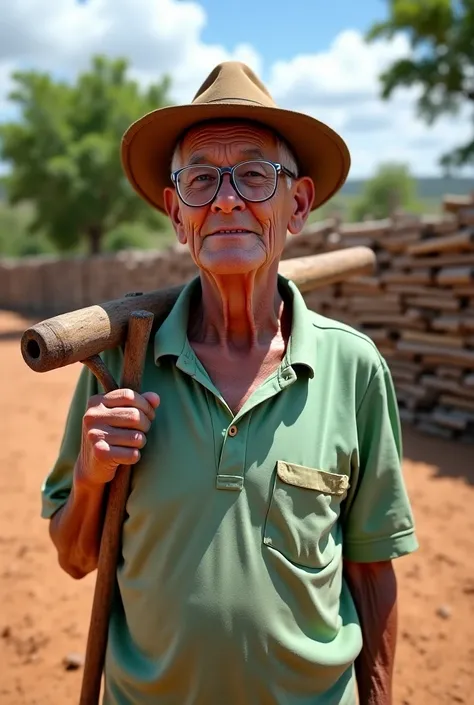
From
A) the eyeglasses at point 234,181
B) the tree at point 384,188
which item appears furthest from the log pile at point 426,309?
the tree at point 384,188

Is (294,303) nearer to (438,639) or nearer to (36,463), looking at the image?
(438,639)

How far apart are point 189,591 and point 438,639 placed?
2.37m

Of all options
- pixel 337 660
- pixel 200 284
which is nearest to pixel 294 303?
pixel 200 284

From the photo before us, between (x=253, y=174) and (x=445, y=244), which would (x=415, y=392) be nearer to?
(x=445, y=244)

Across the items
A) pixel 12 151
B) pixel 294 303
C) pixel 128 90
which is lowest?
pixel 294 303

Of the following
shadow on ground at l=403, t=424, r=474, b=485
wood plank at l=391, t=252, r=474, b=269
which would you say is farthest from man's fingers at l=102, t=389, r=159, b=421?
wood plank at l=391, t=252, r=474, b=269

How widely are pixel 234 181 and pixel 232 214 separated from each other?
0.08 metres

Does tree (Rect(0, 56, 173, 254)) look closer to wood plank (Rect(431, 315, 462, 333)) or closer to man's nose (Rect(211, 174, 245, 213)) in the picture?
wood plank (Rect(431, 315, 462, 333))

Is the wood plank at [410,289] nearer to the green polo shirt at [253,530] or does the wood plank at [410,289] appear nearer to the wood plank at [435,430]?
the wood plank at [435,430]

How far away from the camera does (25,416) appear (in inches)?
277

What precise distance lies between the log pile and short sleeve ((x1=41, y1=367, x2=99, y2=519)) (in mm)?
4682

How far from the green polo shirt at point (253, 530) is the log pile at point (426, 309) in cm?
445

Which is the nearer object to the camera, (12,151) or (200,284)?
(200,284)

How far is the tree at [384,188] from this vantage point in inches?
1656
